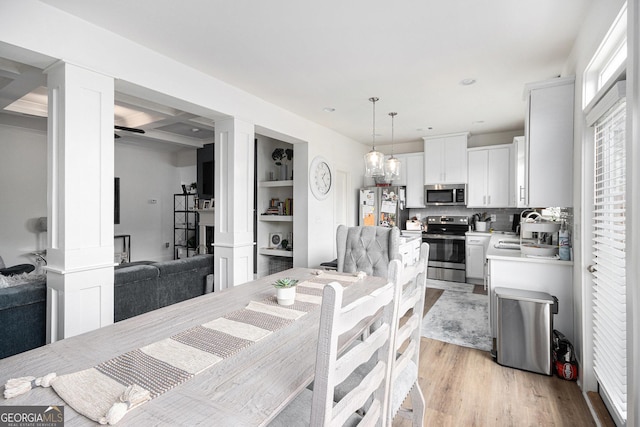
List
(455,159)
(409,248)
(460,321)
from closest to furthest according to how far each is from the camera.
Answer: (460,321) → (409,248) → (455,159)

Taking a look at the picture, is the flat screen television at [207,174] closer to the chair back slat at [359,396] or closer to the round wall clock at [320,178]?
the round wall clock at [320,178]

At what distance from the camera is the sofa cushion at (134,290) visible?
2.54 m

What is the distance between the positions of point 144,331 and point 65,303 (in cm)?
115

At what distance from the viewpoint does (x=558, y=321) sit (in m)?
2.52

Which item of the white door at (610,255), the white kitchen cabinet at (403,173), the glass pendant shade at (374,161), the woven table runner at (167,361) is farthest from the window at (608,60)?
the white kitchen cabinet at (403,173)

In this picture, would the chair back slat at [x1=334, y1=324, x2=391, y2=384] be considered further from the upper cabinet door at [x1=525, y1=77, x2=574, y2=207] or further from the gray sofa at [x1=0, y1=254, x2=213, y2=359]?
the gray sofa at [x1=0, y1=254, x2=213, y2=359]

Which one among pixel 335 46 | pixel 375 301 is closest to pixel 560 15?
pixel 335 46

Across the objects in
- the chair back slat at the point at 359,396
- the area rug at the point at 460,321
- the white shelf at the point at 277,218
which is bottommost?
the area rug at the point at 460,321

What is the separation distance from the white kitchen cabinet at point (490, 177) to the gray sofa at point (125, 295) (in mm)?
4309

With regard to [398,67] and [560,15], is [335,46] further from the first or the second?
[560,15]

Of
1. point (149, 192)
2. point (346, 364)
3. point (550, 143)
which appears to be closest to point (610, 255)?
point (550, 143)

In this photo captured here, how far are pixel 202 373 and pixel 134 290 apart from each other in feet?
6.93

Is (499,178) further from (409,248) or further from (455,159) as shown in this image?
(409,248)

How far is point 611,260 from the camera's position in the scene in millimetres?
1724
